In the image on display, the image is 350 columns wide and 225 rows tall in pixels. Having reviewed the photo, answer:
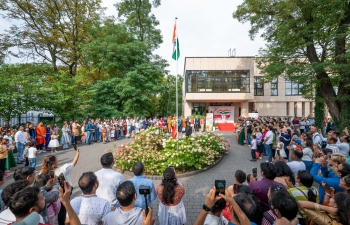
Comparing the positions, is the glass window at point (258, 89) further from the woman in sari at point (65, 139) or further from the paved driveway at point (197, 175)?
the woman in sari at point (65, 139)

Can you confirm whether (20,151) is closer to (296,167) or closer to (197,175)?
(197,175)

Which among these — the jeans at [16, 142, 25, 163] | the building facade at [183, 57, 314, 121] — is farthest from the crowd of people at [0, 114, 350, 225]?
the building facade at [183, 57, 314, 121]

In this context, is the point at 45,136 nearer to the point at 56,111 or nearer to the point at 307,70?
the point at 56,111

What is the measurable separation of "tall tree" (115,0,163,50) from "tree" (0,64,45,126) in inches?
570

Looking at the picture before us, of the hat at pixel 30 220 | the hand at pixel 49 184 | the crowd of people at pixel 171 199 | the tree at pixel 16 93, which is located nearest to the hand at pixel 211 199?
the crowd of people at pixel 171 199

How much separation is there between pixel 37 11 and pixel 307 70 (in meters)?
25.2

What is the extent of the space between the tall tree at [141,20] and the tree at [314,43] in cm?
1473

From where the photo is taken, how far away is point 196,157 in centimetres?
Answer: 765

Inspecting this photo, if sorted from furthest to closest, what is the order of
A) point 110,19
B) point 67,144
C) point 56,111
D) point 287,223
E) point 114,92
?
point 110,19 → point 114,92 → point 56,111 → point 67,144 → point 287,223

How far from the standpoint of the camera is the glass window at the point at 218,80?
2712 cm

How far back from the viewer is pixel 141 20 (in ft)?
83.5

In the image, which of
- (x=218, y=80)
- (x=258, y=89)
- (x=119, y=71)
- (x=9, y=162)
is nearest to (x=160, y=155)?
(x=9, y=162)

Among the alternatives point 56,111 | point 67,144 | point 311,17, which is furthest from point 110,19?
point 311,17

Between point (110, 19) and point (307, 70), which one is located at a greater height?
point (110, 19)
